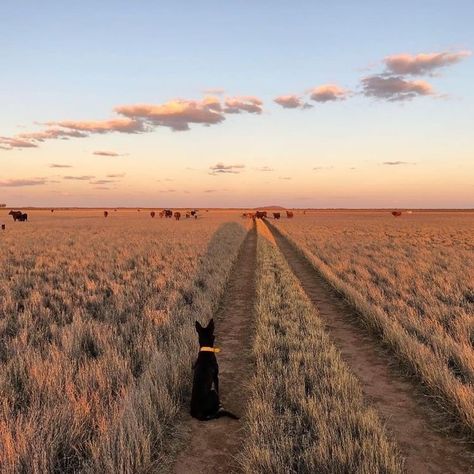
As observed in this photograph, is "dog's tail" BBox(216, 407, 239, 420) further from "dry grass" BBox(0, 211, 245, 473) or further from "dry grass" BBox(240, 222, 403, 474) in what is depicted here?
"dry grass" BBox(0, 211, 245, 473)

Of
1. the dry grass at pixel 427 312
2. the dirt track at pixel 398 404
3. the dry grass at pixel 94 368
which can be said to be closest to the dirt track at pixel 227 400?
the dry grass at pixel 94 368

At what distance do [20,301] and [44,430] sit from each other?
808cm

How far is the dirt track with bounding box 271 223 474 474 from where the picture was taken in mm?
4078

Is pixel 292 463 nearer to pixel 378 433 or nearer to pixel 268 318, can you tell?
pixel 378 433

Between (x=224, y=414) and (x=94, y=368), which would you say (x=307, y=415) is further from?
(x=94, y=368)

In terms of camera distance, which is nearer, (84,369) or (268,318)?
(84,369)

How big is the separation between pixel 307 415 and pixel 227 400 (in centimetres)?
115

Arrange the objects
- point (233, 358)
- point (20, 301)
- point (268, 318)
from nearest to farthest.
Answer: point (233, 358), point (268, 318), point (20, 301)

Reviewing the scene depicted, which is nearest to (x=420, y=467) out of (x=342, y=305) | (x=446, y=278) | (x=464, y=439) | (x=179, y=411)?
(x=464, y=439)

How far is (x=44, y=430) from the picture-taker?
418 centimetres

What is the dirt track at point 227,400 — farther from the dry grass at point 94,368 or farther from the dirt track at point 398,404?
the dirt track at point 398,404

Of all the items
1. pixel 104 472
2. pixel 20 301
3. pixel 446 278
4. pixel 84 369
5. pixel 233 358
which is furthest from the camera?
pixel 446 278

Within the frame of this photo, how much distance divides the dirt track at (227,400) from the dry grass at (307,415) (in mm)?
197

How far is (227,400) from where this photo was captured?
5391 mm
